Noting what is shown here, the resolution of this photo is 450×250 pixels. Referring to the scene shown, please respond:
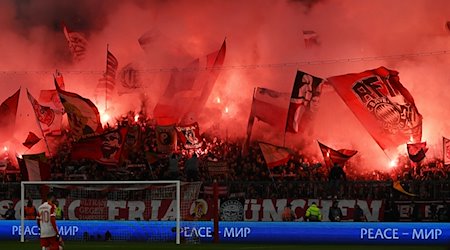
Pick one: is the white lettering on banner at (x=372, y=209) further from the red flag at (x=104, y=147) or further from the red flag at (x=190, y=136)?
the red flag at (x=104, y=147)

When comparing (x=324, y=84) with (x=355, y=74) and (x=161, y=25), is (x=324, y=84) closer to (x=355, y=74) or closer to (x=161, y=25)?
(x=355, y=74)

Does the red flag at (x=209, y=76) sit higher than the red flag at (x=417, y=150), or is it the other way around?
the red flag at (x=209, y=76)

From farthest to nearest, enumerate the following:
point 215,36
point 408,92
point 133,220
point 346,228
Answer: point 215,36, point 408,92, point 133,220, point 346,228

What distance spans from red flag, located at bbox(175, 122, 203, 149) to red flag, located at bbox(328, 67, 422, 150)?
276 inches

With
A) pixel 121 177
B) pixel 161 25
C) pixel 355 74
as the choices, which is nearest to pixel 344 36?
pixel 355 74

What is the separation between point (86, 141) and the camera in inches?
1586

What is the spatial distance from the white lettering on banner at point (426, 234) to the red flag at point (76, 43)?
2036cm

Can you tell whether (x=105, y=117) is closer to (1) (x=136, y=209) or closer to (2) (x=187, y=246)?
(1) (x=136, y=209)

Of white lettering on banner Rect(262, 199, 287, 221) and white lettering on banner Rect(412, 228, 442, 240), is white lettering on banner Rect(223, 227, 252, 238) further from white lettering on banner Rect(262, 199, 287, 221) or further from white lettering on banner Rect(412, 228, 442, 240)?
white lettering on banner Rect(412, 228, 442, 240)

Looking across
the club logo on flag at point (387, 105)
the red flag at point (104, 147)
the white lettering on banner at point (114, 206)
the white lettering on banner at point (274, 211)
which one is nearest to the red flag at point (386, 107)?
the club logo on flag at point (387, 105)

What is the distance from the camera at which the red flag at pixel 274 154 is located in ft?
127

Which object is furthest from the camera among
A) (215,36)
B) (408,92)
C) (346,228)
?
(215,36)

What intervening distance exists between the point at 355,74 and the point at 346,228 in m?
Result: 11.2

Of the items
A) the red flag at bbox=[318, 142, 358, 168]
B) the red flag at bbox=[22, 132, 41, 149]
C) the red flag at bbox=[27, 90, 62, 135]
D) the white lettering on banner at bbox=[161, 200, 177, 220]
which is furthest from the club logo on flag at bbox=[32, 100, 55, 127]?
the white lettering on banner at bbox=[161, 200, 177, 220]
